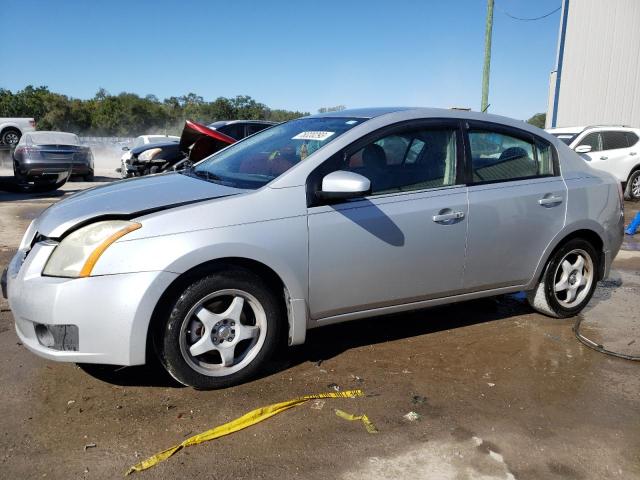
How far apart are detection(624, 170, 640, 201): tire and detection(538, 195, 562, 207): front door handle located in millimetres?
10371

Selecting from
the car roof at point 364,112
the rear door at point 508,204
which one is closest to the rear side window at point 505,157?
the rear door at point 508,204

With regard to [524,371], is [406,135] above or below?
above

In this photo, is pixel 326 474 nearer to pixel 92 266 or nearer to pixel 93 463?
pixel 93 463

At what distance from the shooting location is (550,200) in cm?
421

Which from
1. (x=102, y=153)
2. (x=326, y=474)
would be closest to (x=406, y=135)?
(x=326, y=474)

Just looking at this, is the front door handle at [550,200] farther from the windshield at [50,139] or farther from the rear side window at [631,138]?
the windshield at [50,139]

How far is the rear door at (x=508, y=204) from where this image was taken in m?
3.92

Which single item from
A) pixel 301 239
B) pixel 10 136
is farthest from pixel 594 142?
pixel 10 136

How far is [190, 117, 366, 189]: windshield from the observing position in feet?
11.7

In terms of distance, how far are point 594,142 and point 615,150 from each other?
49 centimetres

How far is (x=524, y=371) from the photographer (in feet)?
12.0

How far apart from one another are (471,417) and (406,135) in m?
1.84

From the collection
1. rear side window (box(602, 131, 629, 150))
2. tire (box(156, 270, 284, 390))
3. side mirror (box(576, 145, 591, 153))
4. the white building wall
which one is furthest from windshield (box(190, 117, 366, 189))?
the white building wall

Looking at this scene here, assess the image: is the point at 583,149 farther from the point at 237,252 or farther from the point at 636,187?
the point at 237,252
